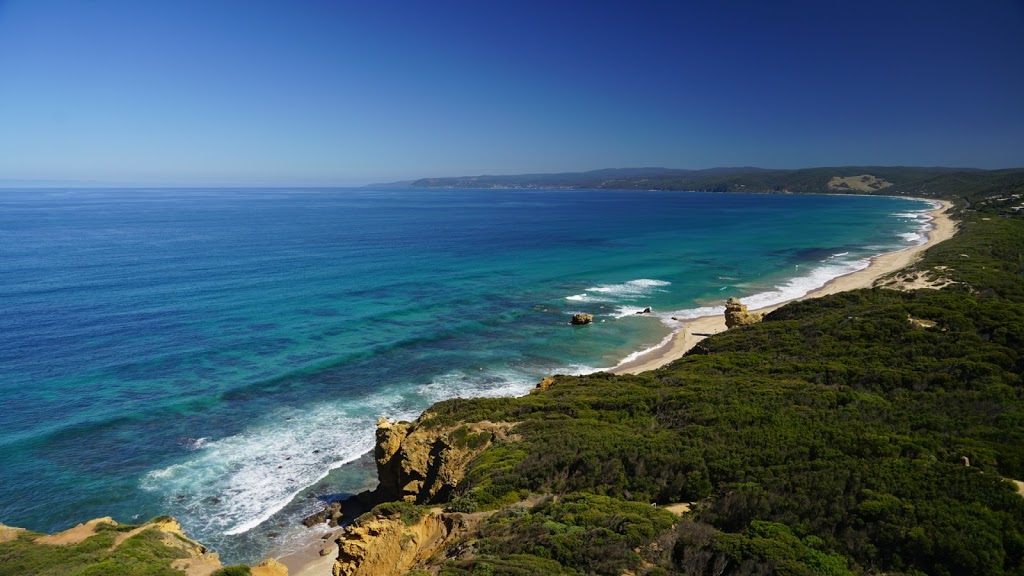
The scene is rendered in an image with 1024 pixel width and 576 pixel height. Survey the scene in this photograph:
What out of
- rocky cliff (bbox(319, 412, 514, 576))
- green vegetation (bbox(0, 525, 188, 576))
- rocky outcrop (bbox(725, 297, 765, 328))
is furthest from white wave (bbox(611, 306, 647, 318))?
green vegetation (bbox(0, 525, 188, 576))

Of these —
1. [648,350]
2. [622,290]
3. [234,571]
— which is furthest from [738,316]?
[234,571]

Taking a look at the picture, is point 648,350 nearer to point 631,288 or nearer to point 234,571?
point 631,288

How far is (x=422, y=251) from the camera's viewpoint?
84.9m

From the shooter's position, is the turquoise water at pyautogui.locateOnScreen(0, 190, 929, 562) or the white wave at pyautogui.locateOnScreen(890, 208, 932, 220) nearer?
the turquoise water at pyautogui.locateOnScreen(0, 190, 929, 562)

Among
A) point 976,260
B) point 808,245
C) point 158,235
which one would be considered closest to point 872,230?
point 808,245

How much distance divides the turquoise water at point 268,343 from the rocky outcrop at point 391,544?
7319 mm

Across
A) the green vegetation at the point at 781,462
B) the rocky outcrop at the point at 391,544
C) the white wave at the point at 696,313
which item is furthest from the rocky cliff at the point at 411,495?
the white wave at the point at 696,313

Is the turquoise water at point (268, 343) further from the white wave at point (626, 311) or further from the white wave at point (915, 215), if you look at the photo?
the white wave at point (915, 215)

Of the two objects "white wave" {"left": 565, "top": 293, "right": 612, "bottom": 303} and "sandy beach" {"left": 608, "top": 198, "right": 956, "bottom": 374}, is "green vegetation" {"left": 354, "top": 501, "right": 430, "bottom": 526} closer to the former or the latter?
"sandy beach" {"left": 608, "top": 198, "right": 956, "bottom": 374}

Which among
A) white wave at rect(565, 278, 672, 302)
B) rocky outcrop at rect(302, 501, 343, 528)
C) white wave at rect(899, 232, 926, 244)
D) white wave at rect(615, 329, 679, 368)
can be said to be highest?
white wave at rect(899, 232, 926, 244)

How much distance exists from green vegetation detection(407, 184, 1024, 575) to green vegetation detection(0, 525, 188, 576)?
8.62 meters

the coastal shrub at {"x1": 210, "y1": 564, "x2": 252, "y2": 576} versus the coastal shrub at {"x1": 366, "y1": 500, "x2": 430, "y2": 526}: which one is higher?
the coastal shrub at {"x1": 366, "y1": 500, "x2": 430, "y2": 526}

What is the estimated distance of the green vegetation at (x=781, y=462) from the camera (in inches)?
420

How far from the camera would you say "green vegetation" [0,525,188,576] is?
13.4m
